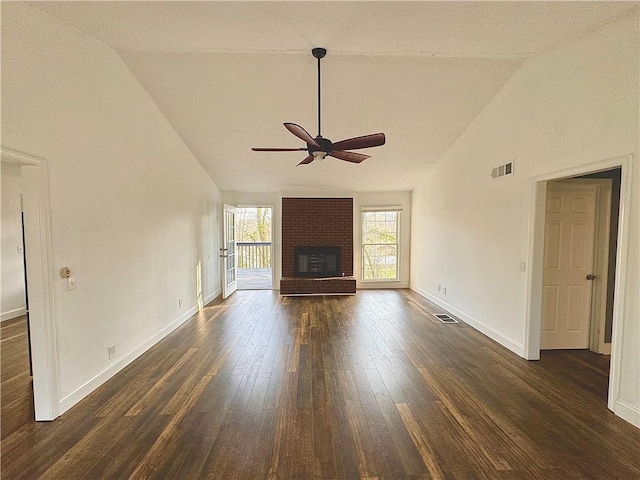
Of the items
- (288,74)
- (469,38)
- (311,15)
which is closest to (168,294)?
(288,74)

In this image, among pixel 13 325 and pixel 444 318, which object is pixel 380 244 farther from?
pixel 13 325

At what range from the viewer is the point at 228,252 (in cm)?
641

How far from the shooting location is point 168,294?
416 centimetres

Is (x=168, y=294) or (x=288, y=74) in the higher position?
(x=288, y=74)

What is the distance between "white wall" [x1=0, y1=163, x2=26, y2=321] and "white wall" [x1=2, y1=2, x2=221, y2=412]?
2743 millimetres

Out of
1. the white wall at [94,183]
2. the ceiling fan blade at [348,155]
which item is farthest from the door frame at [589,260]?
the white wall at [94,183]

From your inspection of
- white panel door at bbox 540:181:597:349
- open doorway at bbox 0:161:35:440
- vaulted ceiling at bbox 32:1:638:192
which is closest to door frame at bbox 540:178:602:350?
white panel door at bbox 540:181:597:349

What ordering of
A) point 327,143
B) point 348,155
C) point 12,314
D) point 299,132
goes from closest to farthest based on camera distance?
point 299,132 < point 327,143 < point 348,155 < point 12,314

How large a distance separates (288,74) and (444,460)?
3864mm

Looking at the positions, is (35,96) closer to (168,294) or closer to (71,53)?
(71,53)

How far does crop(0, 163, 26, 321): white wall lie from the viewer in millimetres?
4613

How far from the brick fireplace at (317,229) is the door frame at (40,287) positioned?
495cm

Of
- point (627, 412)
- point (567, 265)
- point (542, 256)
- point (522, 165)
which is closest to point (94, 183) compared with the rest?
point (522, 165)

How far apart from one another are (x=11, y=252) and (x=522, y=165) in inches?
298
